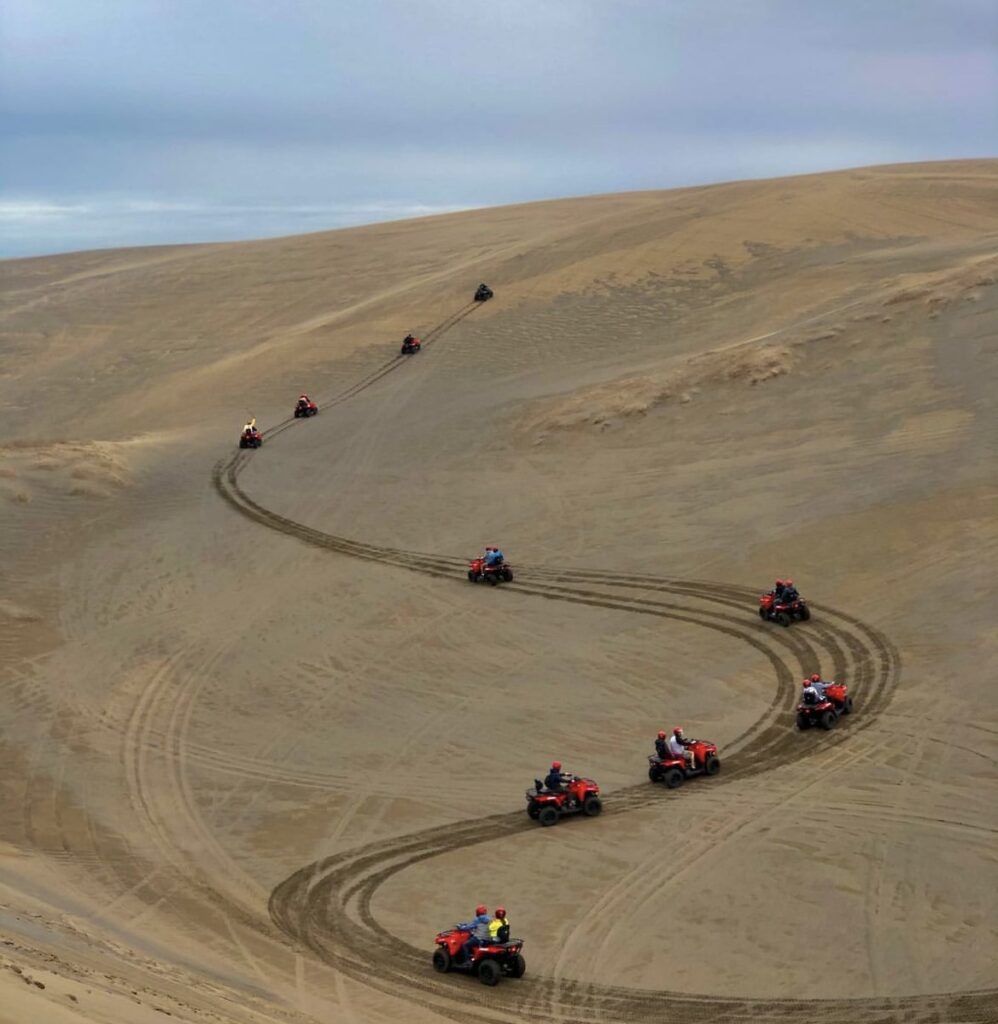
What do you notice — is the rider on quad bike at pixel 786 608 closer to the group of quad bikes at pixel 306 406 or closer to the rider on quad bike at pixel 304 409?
the group of quad bikes at pixel 306 406

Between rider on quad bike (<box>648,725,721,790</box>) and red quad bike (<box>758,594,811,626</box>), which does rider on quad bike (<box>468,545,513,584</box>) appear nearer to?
red quad bike (<box>758,594,811,626</box>)

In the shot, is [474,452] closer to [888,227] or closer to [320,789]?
[320,789]

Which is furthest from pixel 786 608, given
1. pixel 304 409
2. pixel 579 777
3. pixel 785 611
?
pixel 304 409

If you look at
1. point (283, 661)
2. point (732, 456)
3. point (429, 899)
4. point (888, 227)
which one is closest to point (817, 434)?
point (732, 456)

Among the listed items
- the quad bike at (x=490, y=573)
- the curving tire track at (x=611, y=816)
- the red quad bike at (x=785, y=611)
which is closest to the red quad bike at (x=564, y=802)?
the curving tire track at (x=611, y=816)

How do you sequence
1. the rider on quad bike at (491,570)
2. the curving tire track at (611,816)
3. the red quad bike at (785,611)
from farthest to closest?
the rider on quad bike at (491,570) < the red quad bike at (785,611) < the curving tire track at (611,816)

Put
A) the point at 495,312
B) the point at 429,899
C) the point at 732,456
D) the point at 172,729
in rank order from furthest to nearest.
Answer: the point at 495,312
the point at 732,456
the point at 172,729
the point at 429,899
